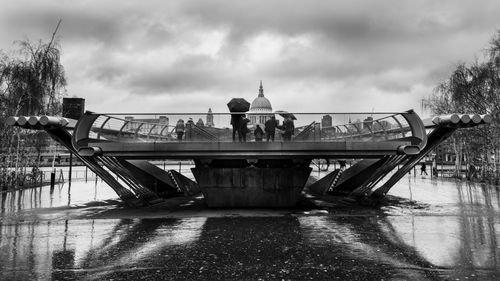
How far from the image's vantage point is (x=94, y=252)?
30.0 ft

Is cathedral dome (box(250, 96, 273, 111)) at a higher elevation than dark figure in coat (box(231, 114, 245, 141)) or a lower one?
higher

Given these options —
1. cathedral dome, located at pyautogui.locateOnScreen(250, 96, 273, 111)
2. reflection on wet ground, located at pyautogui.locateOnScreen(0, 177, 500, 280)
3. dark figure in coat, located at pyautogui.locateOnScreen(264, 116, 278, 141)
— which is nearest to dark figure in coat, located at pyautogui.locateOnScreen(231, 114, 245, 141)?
dark figure in coat, located at pyautogui.locateOnScreen(264, 116, 278, 141)

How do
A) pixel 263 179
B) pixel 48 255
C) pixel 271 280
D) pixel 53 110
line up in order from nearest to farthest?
1. pixel 271 280
2. pixel 48 255
3. pixel 263 179
4. pixel 53 110

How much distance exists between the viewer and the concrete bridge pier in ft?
60.0

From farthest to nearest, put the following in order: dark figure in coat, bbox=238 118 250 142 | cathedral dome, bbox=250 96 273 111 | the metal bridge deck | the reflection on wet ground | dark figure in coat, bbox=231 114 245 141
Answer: cathedral dome, bbox=250 96 273 111, dark figure in coat, bbox=231 114 245 141, dark figure in coat, bbox=238 118 250 142, the metal bridge deck, the reflection on wet ground

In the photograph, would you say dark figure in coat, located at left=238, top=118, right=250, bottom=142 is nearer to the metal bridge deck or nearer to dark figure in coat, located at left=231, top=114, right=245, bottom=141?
dark figure in coat, located at left=231, top=114, right=245, bottom=141

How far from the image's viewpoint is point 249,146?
16.7 metres

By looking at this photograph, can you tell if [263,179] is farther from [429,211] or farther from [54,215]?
[54,215]

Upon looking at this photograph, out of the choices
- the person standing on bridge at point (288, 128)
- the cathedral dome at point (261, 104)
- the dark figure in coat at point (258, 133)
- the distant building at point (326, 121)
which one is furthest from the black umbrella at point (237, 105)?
the cathedral dome at point (261, 104)

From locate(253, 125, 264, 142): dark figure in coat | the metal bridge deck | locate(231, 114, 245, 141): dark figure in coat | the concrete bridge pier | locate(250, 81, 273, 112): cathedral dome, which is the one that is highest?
locate(250, 81, 273, 112): cathedral dome

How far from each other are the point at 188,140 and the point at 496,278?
12.5 meters

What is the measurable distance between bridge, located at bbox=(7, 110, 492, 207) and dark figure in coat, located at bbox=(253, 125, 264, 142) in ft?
1.89

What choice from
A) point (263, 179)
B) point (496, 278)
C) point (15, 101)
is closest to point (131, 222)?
point (263, 179)

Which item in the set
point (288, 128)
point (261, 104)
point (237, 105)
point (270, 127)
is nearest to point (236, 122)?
point (237, 105)
